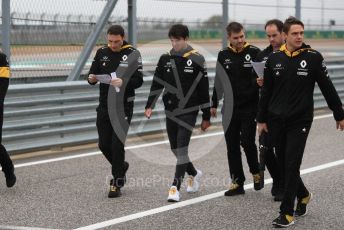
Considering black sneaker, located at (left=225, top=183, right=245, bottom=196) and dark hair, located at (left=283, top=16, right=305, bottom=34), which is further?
black sneaker, located at (left=225, top=183, right=245, bottom=196)

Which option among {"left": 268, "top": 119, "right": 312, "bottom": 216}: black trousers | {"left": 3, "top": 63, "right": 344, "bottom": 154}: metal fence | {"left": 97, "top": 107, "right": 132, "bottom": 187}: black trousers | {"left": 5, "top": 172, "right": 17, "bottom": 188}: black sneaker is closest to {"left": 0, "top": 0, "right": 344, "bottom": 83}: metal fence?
{"left": 3, "top": 63, "right": 344, "bottom": 154}: metal fence

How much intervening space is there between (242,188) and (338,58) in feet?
40.6

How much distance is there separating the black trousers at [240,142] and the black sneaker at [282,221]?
136 centimetres

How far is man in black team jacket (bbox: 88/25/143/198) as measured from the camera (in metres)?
7.88

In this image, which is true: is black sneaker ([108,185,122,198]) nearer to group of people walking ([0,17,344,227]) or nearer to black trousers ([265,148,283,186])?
group of people walking ([0,17,344,227])

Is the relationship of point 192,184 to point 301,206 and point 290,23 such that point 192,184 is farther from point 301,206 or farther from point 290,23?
point 290,23

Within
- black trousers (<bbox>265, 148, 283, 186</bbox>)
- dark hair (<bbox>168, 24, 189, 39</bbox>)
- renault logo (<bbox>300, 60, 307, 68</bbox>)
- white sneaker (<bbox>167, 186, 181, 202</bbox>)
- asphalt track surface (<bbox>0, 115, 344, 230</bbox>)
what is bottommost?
asphalt track surface (<bbox>0, 115, 344, 230</bbox>)

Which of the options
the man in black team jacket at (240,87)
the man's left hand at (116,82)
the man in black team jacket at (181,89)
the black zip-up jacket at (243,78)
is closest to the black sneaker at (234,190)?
the man in black team jacket at (240,87)

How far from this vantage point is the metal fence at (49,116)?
400 inches

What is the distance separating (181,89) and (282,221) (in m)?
1.93

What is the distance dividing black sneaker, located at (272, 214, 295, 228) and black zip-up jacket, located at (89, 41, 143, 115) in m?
2.32

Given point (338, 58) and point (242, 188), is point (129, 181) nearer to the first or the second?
point (242, 188)

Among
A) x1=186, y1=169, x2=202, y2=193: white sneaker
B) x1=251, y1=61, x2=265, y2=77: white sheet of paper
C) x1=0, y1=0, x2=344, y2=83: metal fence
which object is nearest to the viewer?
x1=251, y1=61, x2=265, y2=77: white sheet of paper

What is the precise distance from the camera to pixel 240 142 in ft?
25.7
